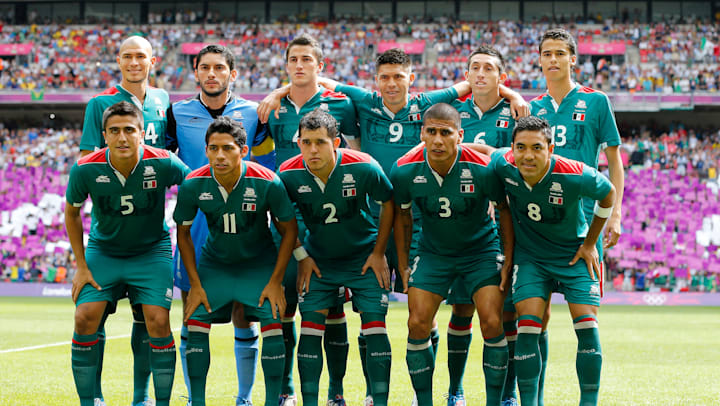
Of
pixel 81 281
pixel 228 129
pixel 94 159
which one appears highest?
pixel 228 129

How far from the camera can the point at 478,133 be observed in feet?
20.3

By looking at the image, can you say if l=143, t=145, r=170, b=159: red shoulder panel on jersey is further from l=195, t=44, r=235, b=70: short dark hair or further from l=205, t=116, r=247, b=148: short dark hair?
l=195, t=44, r=235, b=70: short dark hair

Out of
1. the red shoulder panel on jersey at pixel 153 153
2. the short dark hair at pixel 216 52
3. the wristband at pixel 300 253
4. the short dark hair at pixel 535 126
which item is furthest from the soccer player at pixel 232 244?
the short dark hair at pixel 535 126

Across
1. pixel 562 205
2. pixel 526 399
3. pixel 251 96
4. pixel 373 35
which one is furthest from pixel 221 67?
pixel 373 35

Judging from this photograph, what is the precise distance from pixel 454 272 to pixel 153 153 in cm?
232

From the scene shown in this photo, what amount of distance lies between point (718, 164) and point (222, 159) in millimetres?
24957

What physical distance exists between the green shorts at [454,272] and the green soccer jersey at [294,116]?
152cm

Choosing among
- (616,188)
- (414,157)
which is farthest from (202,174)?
(616,188)

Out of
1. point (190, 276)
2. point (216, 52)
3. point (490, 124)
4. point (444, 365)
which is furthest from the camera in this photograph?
point (444, 365)

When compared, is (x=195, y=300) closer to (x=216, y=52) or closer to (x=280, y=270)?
(x=280, y=270)

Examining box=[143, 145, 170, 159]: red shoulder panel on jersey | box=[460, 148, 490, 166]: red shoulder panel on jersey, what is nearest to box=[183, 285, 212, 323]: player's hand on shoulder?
box=[143, 145, 170, 159]: red shoulder panel on jersey

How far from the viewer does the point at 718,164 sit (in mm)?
26172

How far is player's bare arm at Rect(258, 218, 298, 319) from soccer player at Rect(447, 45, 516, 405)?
128cm

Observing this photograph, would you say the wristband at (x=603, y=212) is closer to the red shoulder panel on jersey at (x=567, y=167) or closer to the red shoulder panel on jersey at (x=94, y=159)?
the red shoulder panel on jersey at (x=567, y=167)
